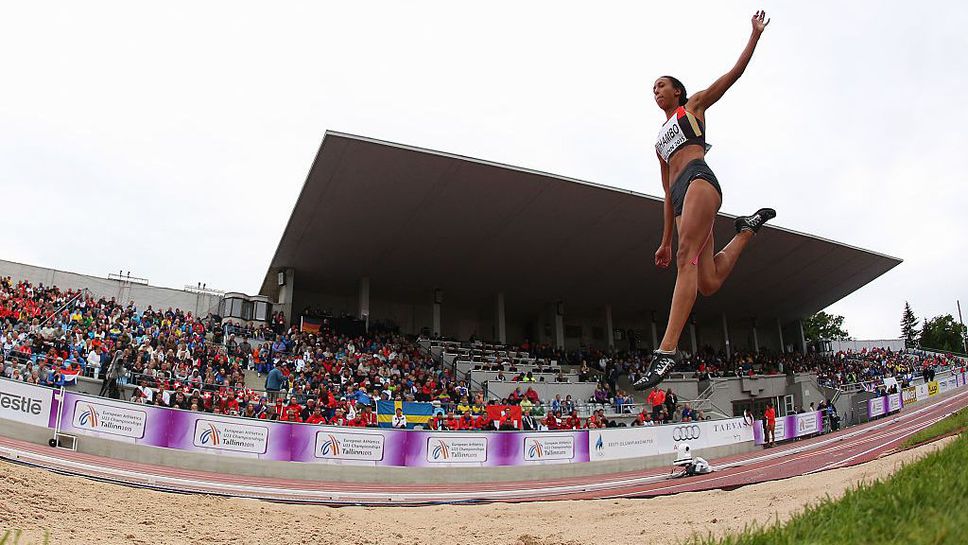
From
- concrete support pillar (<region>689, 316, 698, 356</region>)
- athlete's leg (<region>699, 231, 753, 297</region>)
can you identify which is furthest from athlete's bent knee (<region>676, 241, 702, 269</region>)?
concrete support pillar (<region>689, 316, 698, 356</region>)

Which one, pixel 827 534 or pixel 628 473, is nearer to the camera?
pixel 827 534

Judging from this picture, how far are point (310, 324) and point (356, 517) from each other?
65.7ft

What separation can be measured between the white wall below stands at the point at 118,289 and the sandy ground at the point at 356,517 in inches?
916

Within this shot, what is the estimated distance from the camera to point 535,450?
55.3 feet

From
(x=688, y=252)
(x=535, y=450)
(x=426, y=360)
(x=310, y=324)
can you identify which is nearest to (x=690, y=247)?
(x=688, y=252)

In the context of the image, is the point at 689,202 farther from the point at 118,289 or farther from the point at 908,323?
the point at 908,323

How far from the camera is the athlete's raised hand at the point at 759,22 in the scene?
4.43 metres

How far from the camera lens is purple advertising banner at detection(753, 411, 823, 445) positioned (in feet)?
77.7

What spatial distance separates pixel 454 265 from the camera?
3061 cm

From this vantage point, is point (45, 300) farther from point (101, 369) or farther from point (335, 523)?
point (335, 523)

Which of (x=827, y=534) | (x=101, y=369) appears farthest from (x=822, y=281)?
(x=827, y=534)

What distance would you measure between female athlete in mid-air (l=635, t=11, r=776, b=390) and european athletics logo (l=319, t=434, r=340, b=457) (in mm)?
11207

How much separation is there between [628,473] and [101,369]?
14.2 m

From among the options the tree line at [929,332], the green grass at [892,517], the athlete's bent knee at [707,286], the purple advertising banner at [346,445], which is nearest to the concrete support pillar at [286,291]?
the purple advertising banner at [346,445]
